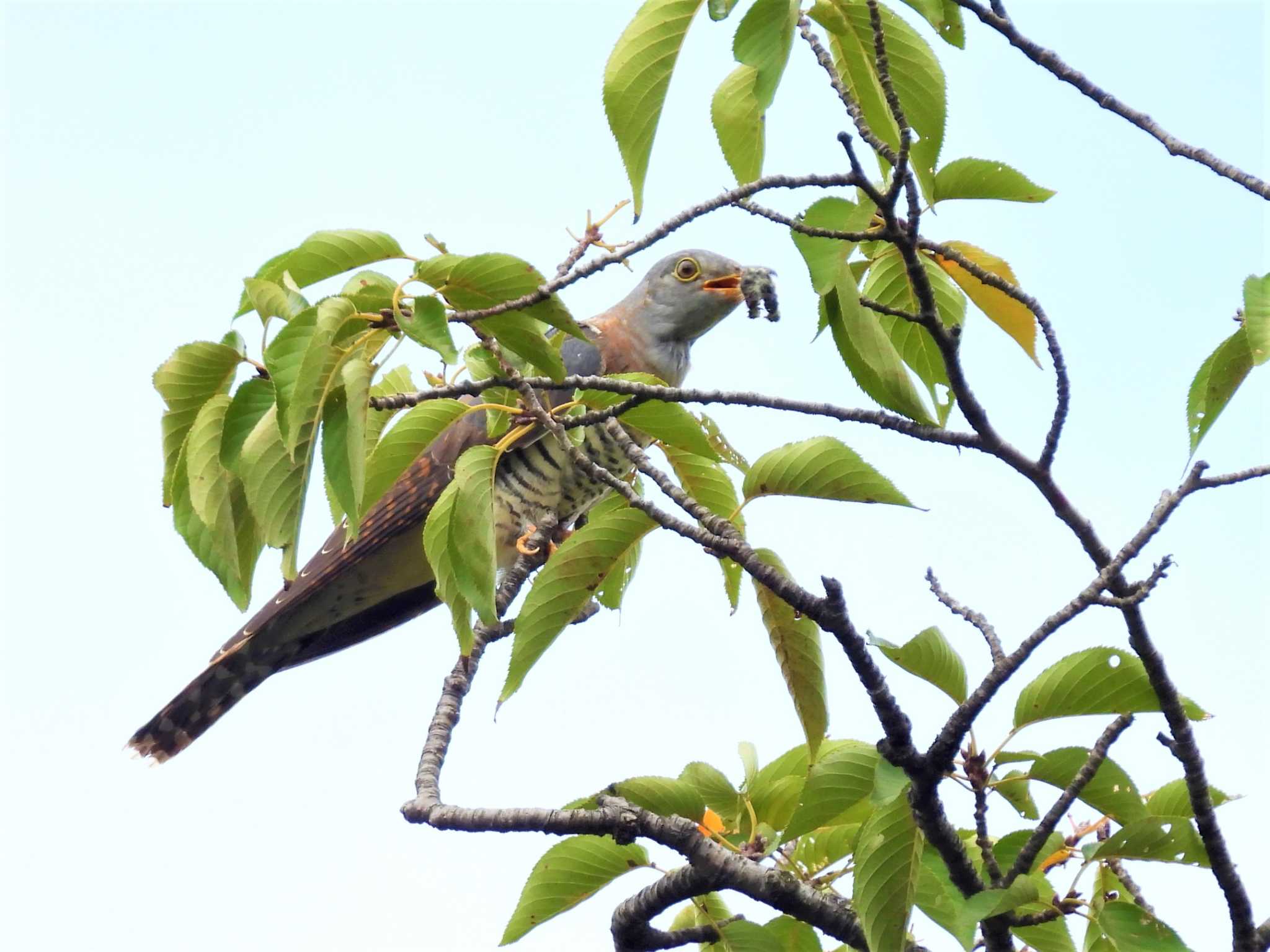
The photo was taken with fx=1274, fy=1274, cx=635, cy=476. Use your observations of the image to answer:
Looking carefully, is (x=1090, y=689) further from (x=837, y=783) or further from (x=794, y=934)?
(x=794, y=934)

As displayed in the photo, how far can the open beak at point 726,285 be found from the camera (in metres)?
4.46

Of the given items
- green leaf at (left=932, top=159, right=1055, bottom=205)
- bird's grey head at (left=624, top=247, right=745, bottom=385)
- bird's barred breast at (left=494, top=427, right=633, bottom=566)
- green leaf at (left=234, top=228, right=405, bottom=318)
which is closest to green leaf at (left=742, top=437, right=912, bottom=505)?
green leaf at (left=932, top=159, right=1055, bottom=205)

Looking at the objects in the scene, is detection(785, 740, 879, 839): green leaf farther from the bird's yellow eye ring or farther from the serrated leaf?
the bird's yellow eye ring

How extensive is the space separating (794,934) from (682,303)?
8.97ft

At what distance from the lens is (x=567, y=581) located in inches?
80.0

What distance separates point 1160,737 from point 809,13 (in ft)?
3.78

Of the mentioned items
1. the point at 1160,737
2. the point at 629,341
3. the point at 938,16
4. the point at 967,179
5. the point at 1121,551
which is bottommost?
the point at 1160,737

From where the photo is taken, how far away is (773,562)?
1918 millimetres

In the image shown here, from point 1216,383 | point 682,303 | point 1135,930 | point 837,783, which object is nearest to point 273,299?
point 837,783

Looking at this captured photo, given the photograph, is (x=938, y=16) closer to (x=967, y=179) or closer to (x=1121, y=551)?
(x=967, y=179)

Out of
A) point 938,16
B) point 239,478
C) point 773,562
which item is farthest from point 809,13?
point 239,478

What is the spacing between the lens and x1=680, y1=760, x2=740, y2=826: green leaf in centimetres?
217

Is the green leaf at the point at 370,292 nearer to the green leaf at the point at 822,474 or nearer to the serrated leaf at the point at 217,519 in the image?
the serrated leaf at the point at 217,519

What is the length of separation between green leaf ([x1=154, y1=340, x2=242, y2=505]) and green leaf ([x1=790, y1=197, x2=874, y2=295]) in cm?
85
